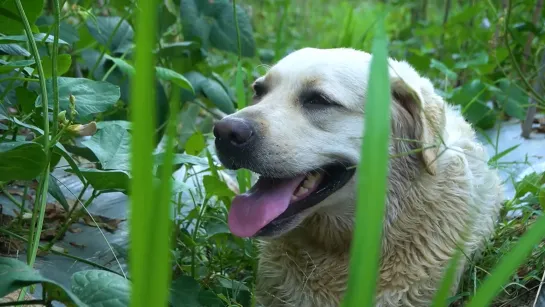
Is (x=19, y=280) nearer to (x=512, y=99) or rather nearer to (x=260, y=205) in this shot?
(x=260, y=205)

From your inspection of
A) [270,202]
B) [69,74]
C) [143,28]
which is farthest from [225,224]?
[143,28]

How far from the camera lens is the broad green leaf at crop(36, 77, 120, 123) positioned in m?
1.92

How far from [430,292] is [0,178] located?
145cm

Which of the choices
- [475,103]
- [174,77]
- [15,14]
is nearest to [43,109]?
[15,14]

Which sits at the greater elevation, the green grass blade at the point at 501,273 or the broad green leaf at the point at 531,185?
the green grass blade at the point at 501,273

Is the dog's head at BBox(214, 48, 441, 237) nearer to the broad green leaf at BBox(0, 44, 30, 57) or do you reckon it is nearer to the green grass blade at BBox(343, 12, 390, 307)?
the broad green leaf at BBox(0, 44, 30, 57)

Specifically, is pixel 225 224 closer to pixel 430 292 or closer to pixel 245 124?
pixel 245 124

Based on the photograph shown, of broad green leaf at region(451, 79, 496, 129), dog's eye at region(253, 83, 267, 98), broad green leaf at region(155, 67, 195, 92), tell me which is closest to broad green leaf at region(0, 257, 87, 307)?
broad green leaf at region(155, 67, 195, 92)

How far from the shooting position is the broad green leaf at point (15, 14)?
1938 millimetres

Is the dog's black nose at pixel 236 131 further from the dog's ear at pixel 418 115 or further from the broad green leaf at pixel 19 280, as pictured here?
the broad green leaf at pixel 19 280

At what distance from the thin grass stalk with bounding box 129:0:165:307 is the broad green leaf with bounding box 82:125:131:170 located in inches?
44.4

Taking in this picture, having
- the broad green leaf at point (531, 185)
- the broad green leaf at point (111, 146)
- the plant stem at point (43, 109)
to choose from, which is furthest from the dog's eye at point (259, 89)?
the broad green leaf at point (531, 185)

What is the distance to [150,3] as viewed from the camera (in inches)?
28.1

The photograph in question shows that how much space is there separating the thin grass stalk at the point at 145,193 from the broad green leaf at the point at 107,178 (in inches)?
39.1
